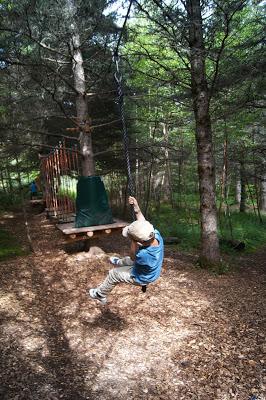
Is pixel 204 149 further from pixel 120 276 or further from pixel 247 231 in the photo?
pixel 247 231

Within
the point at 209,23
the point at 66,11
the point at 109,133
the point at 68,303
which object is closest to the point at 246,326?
the point at 68,303

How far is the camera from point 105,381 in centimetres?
392

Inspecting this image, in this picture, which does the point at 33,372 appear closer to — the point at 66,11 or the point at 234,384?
the point at 234,384

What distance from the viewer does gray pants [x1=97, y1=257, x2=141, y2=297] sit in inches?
163

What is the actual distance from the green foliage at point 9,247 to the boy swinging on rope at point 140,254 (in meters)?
4.72

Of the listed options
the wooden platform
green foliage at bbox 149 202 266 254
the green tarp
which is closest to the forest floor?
the wooden platform

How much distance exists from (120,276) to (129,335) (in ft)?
4.12

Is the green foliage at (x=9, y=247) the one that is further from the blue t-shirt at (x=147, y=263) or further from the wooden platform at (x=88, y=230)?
the blue t-shirt at (x=147, y=263)

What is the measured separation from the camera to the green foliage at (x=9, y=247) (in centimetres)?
823

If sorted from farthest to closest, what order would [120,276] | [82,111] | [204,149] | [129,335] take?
[82,111], [204,149], [129,335], [120,276]

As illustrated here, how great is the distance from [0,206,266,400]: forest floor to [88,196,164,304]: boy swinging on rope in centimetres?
107

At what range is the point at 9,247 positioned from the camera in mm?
8977

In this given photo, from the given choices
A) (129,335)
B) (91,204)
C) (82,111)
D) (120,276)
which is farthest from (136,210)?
(82,111)

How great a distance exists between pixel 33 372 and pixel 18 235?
731 centimetres
